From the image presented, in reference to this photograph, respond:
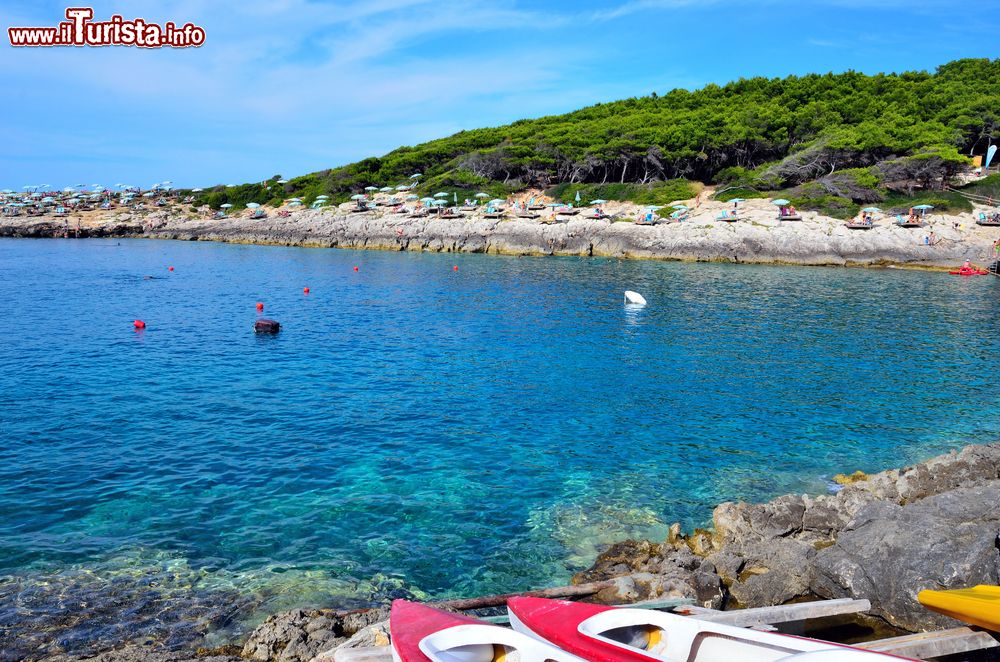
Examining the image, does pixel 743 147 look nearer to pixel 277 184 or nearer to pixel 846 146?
pixel 846 146

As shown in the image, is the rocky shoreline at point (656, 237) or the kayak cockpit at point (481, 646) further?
the rocky shoreline at point (656, 237)

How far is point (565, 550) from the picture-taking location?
38.9ft

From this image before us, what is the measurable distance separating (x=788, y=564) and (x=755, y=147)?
Result: 277ft

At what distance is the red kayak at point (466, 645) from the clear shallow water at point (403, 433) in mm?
3881

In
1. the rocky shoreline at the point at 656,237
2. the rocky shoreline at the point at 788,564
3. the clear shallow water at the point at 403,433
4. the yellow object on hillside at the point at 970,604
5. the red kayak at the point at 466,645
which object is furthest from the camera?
the rocky shoreline at the point at 656,237

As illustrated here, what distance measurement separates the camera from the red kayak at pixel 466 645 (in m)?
6.15

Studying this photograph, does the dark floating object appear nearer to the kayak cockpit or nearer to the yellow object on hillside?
the kayak cockpit

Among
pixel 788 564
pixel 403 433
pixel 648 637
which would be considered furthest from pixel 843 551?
pixel 403 433

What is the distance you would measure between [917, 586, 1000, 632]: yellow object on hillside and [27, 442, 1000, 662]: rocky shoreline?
2.36 ft

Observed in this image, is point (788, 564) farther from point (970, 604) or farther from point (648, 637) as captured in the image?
point (648, 637)

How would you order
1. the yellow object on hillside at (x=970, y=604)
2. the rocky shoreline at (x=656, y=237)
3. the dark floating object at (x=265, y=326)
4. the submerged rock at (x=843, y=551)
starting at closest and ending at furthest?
the yellow object on hillside at (x=970, y=604)
the submerged rock at (x=843, y=551)
the dark floating object at (x=265, y=326)
the rocky shoreline at (x=656, y=237)

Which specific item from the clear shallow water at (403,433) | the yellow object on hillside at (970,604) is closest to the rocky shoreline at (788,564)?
the yellow object on hillside at (970,604)

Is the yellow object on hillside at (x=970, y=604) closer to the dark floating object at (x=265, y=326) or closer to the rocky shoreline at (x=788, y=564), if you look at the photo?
the rocky shoreline at (x=788, y=564)

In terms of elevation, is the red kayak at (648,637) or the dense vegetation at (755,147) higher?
the dense vegetation at (755,147)
